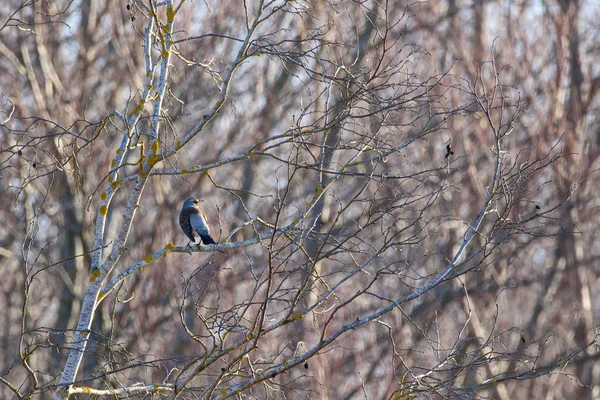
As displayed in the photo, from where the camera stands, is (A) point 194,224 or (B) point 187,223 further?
(B) point 187,223

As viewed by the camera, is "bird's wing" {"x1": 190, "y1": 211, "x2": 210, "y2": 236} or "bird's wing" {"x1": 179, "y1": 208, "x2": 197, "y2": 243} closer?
"bird's wing" {"x1": 190, "y1": 211, "x2": 210, "y2": 236}

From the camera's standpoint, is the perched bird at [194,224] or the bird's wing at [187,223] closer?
the perched bird at [194,224]

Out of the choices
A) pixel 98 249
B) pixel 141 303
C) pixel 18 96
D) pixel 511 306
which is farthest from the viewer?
pixel 511 306

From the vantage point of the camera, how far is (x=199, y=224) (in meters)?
7.32

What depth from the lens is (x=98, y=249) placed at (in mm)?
4793

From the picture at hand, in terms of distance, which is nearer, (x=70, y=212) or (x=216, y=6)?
(x=70, y=212)

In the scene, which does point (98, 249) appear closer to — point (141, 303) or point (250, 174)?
point (141, 303)

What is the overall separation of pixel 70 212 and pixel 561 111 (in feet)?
23.9

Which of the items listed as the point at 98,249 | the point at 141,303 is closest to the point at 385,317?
the point at 141,303

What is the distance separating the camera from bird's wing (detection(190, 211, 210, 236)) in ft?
23.7

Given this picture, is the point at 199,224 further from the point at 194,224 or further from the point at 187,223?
the point at 187,223

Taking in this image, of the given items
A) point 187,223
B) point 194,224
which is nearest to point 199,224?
point 194,224

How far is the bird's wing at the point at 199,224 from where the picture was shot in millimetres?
7215

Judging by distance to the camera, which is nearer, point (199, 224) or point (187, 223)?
point (199, 224)
